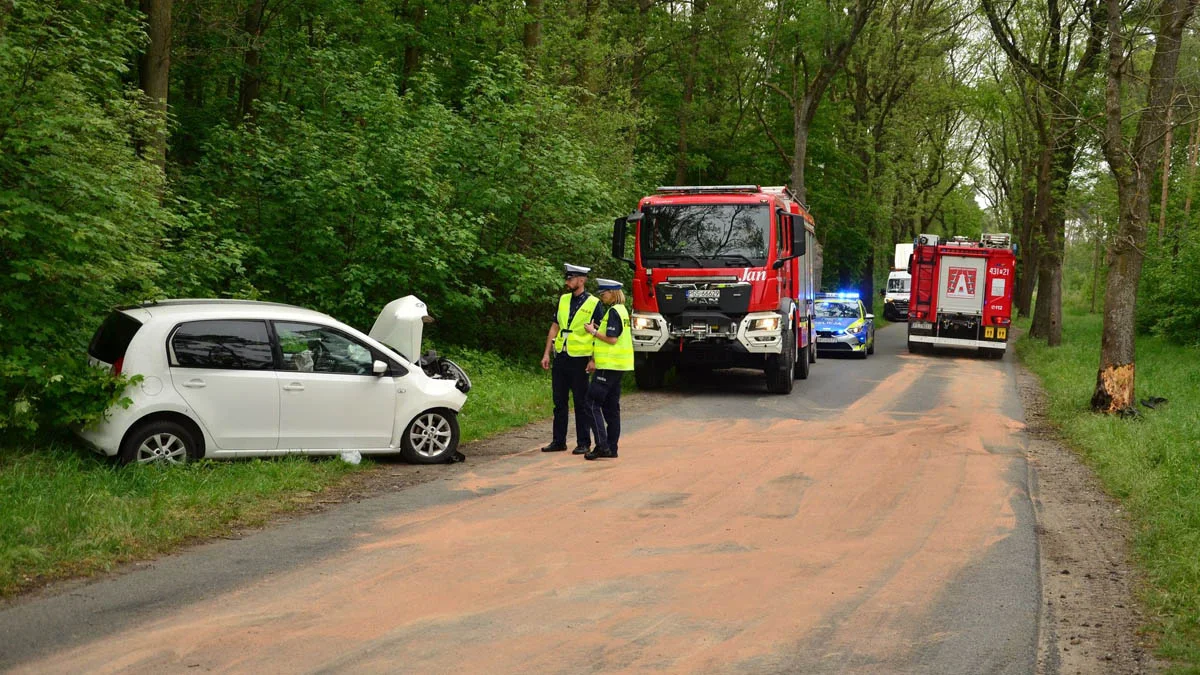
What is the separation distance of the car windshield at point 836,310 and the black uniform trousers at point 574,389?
18656mm

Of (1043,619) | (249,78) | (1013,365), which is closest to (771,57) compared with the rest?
(1013,365)

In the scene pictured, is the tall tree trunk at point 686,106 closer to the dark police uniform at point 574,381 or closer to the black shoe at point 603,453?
the dark police uniform at point 574,381

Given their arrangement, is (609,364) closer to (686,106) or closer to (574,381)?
(574,381)

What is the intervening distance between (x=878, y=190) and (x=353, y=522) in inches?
1621

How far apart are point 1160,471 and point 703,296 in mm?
8100

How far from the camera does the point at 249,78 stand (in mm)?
24062

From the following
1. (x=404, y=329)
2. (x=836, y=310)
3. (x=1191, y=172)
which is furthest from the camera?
(x=1191, y=172)

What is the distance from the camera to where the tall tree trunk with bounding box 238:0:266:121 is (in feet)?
76.1

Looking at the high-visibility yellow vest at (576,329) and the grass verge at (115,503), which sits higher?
the high-visibility yellow vest at (576,329)

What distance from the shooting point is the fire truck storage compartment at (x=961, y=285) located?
3030 cm

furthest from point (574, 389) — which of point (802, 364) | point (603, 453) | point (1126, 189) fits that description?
point (802, 364)

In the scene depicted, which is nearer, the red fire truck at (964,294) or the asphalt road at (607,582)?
the asphalt road at (607,582)

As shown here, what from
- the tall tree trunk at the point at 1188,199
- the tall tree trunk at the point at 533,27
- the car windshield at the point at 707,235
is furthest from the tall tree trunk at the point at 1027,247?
the car windshield at the point at 707,235

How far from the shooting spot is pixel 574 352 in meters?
11.9
